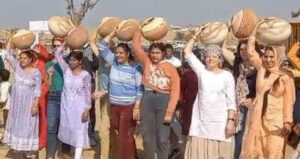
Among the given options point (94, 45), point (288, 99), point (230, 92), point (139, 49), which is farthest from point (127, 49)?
point (288, 99)

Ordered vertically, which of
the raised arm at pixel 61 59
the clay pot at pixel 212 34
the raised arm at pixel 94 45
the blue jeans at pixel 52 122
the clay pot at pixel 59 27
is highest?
the clay pot at pixel 59 27

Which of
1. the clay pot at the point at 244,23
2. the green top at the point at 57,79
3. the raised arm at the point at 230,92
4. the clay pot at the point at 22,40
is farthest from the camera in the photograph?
the green top at the point at 57,79

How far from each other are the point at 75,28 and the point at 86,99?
3.13 ft

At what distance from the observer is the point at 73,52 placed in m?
8.07

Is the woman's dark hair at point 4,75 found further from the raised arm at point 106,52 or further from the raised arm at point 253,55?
the raised arm at point 253,55

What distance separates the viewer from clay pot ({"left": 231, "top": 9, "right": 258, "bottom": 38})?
7.35 meters

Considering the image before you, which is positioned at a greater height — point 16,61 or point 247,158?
point 16,61

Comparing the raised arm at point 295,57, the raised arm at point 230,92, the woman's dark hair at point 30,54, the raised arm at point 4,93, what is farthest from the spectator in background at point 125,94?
the raised arm at point 4,93

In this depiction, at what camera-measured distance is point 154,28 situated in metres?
7.88

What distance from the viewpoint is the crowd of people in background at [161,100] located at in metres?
6.50

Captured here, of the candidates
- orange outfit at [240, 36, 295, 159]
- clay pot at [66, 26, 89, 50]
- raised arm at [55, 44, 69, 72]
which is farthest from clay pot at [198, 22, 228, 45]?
raised arm at [55, 44, 69, 72]

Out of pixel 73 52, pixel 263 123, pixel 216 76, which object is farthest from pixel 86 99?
pixel 263 123

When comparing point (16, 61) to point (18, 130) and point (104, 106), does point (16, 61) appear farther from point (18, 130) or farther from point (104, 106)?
point (104, 106)

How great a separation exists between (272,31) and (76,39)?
2.57 metres
